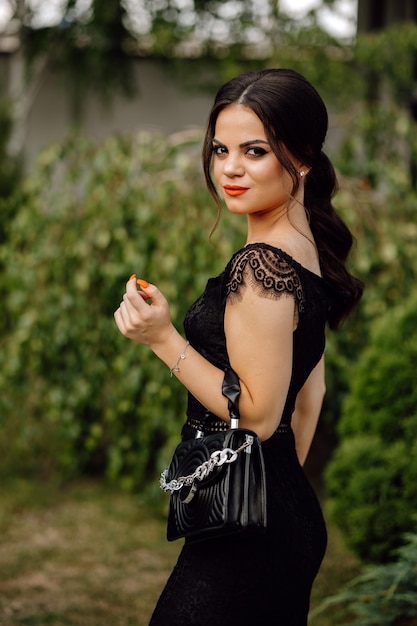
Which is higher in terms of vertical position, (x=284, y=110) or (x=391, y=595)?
(x=284, y=110)

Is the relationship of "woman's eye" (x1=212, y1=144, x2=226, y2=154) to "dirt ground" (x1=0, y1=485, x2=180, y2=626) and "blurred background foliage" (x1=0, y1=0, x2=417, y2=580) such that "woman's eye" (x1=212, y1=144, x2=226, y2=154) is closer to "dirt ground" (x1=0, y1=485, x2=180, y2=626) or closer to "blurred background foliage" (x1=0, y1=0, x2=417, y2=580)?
"dirt ground" (x1=0, y1=485, x2=180, y2=626)

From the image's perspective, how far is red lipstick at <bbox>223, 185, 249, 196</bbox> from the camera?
1.67 metres

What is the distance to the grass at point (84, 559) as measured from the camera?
338cm

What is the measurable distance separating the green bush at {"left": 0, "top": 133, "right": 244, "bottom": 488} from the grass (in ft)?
0.72

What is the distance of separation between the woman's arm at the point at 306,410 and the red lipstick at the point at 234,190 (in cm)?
51

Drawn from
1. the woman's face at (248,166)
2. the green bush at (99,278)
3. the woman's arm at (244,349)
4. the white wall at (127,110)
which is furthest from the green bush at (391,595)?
the white wall at (127,110)

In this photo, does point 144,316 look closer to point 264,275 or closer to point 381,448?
point 264,275

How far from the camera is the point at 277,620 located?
1.68 metres

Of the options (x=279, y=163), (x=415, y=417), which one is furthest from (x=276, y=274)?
(x=415, y=417)

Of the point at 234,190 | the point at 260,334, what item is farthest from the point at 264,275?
the point at 234,190

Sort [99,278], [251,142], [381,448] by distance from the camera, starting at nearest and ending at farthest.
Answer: [251,142] < [381,448] < [99,278]

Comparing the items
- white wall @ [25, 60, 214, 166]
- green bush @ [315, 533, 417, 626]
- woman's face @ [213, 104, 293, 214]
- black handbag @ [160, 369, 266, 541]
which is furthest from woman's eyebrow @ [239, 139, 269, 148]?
white wall @ [25, 60, 214, 166]

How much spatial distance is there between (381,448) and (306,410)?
1390 mm

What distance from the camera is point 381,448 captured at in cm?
330
